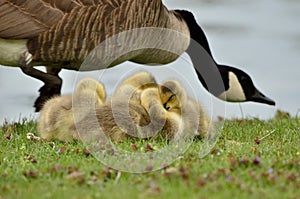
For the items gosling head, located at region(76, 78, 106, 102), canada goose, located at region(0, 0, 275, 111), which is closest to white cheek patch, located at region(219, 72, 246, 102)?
canada goose, located at region(0, 0, 275, 111)

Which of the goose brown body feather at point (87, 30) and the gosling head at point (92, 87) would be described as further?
the goose brown body feather at point (87, 30)

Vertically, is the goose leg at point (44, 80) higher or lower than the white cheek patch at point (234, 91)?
higher

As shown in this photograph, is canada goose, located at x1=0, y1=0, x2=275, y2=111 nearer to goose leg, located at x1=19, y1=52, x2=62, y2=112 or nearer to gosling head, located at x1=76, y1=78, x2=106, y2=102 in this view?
goose leg, located at x1=19, y1=52, x2=62, y2=112

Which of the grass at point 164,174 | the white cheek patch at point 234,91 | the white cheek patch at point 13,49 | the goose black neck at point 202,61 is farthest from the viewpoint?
the white cheek patch at point 234,91

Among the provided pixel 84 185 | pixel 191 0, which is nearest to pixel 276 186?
pixel 84 185

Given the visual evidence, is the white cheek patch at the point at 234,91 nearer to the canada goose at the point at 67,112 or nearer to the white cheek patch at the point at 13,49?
the white cheek patch at the point at 13,49

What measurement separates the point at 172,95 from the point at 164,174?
1648 mm

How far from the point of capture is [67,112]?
5.04 meters

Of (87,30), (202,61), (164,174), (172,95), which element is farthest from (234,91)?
(164,174)

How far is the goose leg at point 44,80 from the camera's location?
20.7ft

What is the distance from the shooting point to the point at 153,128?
4.86 meters

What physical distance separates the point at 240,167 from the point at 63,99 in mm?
1937

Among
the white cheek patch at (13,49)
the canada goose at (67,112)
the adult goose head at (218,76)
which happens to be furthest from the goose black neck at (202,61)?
the canada goose at (67,112)

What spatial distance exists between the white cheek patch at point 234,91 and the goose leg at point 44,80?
5.95 ft
